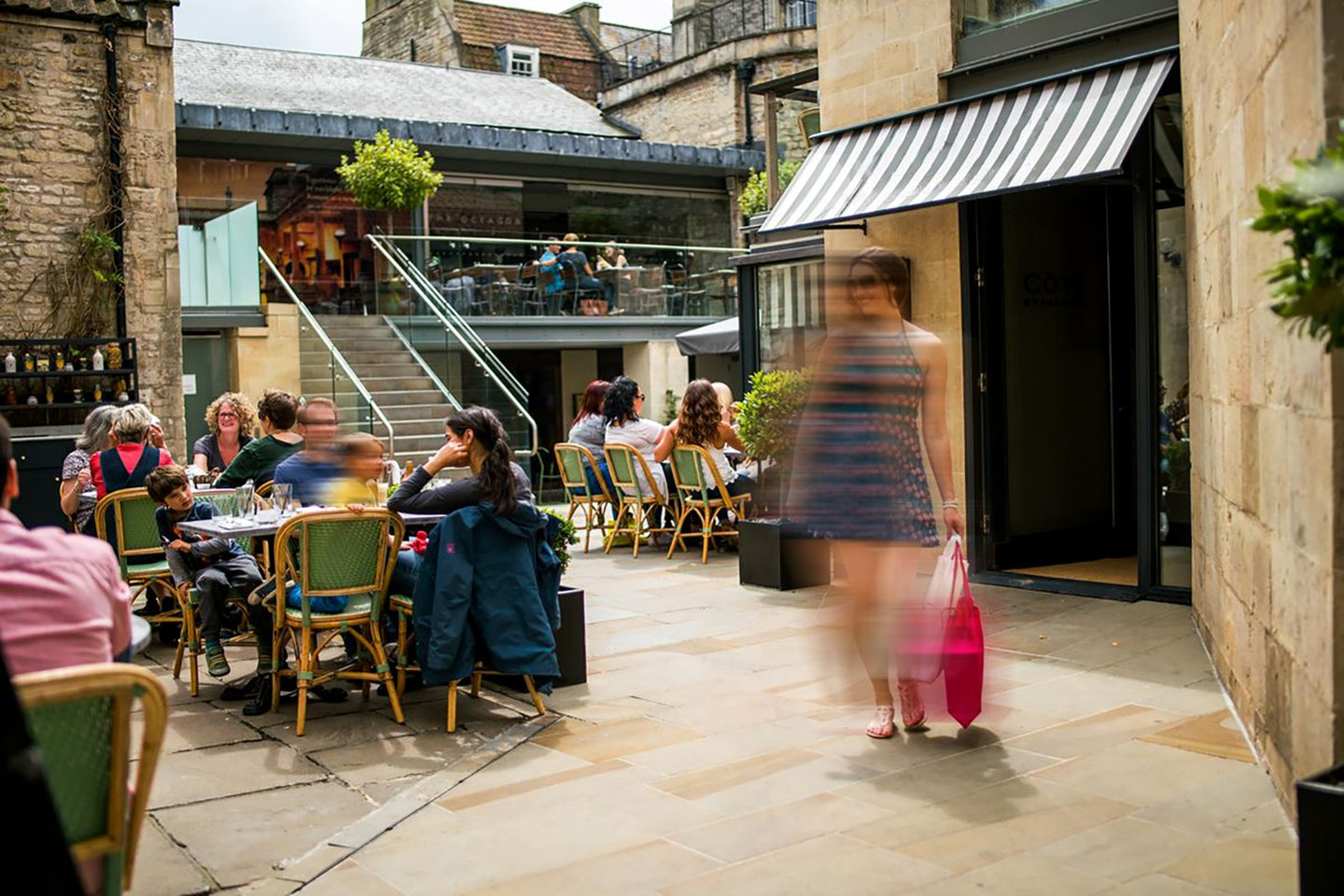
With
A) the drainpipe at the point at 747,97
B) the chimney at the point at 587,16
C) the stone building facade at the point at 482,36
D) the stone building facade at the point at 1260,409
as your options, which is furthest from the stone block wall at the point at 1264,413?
the chimney at the point at 587,16

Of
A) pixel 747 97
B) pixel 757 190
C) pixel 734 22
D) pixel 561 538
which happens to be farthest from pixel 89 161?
pixel 734 22

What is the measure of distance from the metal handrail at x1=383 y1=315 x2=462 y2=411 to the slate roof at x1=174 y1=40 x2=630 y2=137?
629cm

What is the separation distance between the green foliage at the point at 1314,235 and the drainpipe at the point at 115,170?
1198 cm

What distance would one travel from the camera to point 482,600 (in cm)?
Result: 482

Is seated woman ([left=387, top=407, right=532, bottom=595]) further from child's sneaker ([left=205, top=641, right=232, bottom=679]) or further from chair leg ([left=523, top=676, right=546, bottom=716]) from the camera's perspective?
child's sneaker ([left=205, top=641, right=232, bottom=679])

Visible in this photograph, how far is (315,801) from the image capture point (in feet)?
13.3

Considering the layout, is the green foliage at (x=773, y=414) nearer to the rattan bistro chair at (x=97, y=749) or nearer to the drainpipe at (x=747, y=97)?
the rattan bistro chair at (x=97, y=749)

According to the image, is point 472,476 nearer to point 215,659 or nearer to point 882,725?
point 215,659

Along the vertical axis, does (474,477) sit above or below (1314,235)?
below

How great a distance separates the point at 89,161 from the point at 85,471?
6502 millimetres

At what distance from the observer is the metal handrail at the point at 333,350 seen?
13.4m

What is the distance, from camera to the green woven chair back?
2.01 meters

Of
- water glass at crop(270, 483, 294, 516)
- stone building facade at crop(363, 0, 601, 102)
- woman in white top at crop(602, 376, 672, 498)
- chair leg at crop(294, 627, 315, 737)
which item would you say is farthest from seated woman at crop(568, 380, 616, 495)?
stone building facade at crop(363, 0, 601, 102)

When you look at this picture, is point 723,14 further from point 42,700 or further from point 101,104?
point 42,700
